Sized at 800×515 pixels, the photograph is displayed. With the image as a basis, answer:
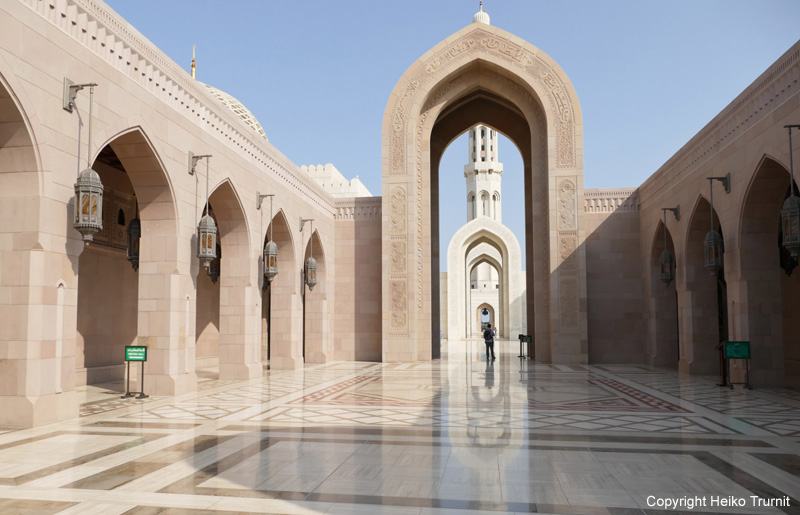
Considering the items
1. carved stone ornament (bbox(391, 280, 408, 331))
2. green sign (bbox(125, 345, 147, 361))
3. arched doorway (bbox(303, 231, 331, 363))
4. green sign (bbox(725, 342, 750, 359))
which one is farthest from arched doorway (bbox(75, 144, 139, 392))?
green sign (bbox(725, 342, 750, 359))

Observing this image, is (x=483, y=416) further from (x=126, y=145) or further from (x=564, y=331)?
(x=564, y=331)

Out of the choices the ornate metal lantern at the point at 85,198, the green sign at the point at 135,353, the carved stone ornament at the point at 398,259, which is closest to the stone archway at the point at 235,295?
the green sign at the point at 135,353

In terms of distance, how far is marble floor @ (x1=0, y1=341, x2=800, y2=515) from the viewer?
416 cm

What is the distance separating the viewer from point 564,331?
56.9 feet

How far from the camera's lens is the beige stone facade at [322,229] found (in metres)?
7.33

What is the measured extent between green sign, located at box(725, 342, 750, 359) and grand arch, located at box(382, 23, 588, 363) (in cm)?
636

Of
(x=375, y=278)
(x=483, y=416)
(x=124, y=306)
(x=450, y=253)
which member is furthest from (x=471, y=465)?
(x=450, y=253)

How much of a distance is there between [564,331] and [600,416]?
31.8 feet

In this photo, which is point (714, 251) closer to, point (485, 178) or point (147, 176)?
point (147, 176)

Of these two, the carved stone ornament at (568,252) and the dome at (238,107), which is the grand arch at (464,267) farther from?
the dome at (238,107)

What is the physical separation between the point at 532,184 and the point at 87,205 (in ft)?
46.1

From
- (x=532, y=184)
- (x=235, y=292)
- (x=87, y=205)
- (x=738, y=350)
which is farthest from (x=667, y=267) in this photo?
(x=87, y=205)

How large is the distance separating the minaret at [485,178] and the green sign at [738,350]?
111 feet

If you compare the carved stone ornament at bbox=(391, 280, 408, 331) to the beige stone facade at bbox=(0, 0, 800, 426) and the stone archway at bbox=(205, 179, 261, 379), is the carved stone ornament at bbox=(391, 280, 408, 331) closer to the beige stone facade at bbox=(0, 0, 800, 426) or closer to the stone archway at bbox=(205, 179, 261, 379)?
the beige stone facade at bbox=(0, 0, 800, 426)
